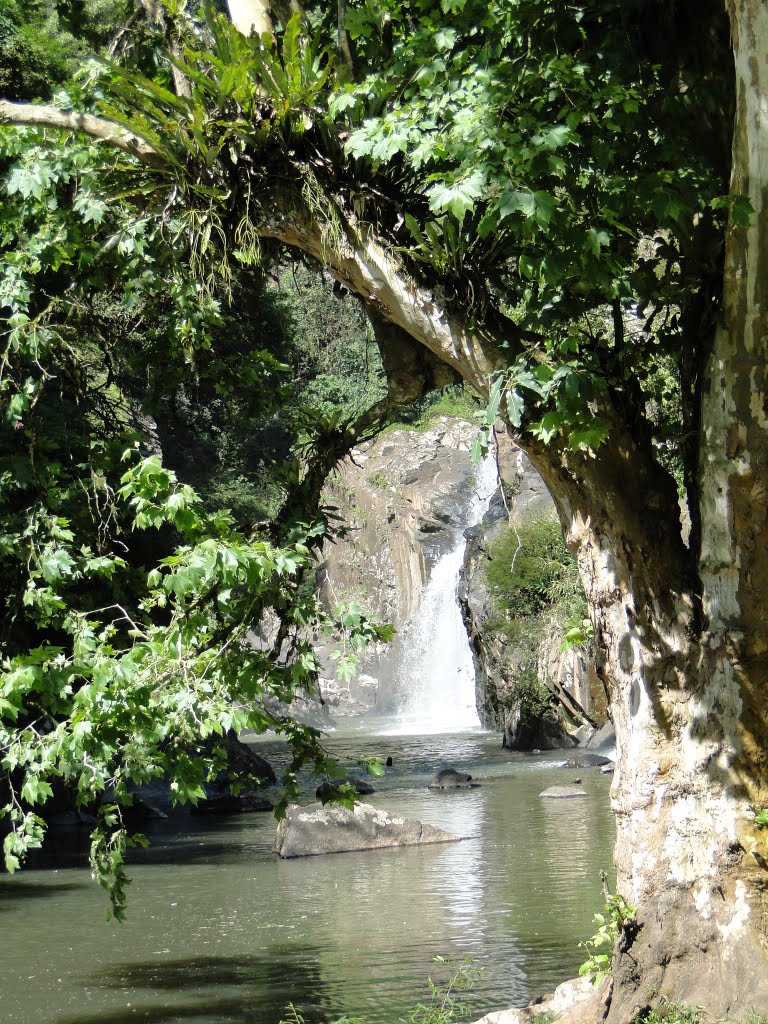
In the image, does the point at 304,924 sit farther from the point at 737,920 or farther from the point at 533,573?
the point at 533,573

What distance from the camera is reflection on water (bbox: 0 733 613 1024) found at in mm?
8258

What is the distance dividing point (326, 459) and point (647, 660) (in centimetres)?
240

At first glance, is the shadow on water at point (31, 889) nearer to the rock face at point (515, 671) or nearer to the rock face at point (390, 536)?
the rock face at point (515, 671)

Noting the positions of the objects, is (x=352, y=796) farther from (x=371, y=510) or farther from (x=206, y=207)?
(x=371, y=510)

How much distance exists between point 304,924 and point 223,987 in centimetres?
178

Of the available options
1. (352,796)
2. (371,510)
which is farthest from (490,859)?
(371,510)

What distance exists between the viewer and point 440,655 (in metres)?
32.1

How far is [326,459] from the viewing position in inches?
278

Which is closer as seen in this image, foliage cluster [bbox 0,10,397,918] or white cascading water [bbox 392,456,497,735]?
foliage cluster [bbox 0,10,397,918]

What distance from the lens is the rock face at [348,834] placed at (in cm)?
1370

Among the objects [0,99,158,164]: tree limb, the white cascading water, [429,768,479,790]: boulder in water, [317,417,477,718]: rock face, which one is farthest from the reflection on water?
[317,417,477,718]: rock face

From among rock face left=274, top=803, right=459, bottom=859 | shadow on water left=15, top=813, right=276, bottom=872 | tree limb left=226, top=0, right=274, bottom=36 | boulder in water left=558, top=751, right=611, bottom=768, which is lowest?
shadow on water left=15, top=813, right=276, bottom=872

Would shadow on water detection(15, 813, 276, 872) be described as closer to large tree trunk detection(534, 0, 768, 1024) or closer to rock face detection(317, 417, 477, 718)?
large tree trunk detection(534, 0, 768, 1024)

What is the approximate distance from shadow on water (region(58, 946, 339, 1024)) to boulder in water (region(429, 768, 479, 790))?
8825mm
